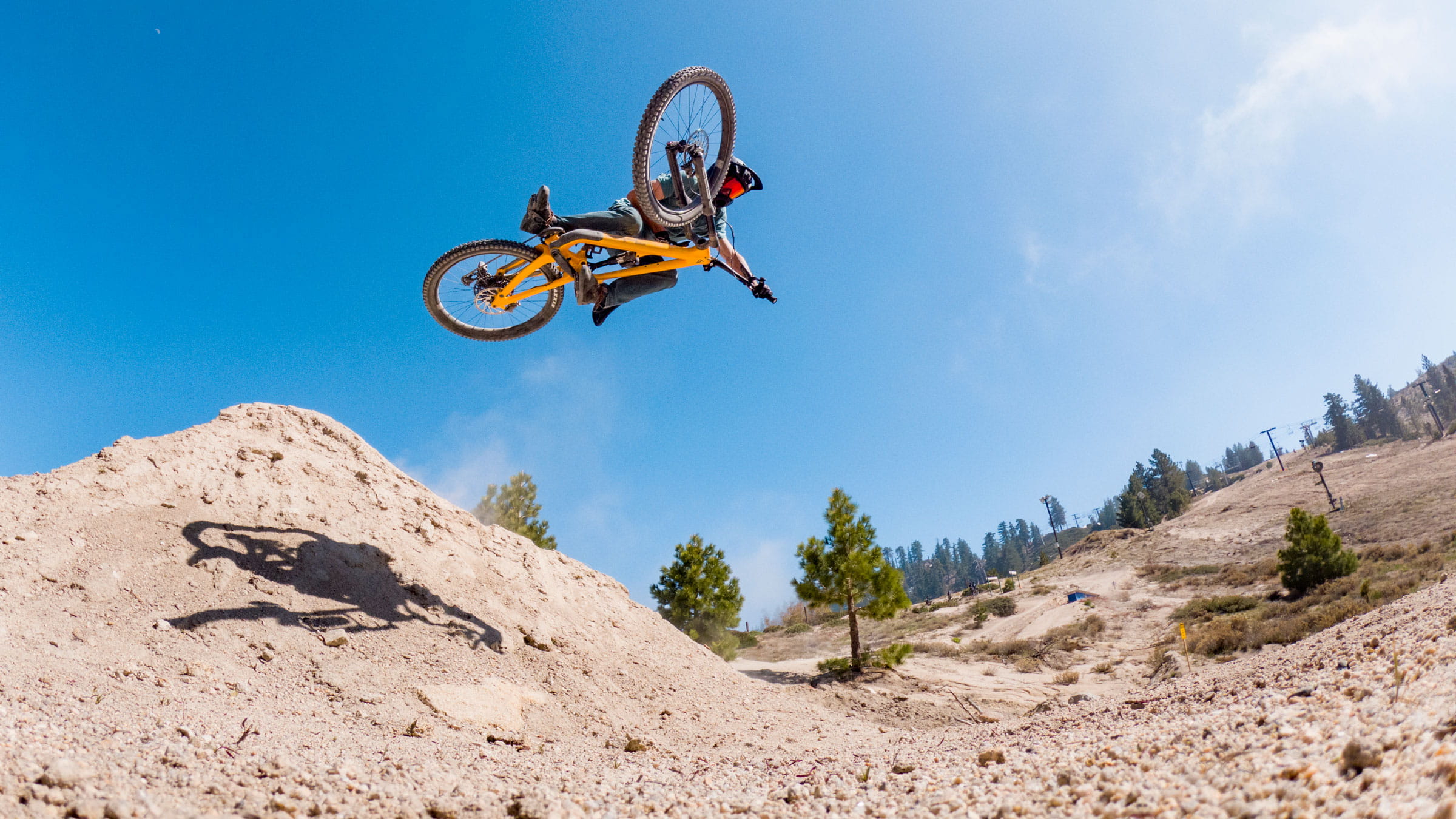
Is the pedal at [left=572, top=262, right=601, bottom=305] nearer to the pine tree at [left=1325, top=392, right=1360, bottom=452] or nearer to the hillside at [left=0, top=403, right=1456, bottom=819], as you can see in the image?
the hillside at [left=0, top=403, right=1456, bottom=819]

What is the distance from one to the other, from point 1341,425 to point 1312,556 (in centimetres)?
10603

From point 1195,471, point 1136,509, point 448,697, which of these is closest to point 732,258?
point 448,697

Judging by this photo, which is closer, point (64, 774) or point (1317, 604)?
point (64, 774)

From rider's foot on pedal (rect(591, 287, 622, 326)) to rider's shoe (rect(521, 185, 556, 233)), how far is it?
125 centimetres

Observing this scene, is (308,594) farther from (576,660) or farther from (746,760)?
(746,760)

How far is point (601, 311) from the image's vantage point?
909cm

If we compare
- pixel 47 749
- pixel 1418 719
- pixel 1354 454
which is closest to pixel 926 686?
pixel 1418 719

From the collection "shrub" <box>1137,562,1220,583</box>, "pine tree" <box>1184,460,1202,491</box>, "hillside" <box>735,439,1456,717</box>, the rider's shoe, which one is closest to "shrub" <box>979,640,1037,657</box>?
A: "hillside" <box>735,439,1456,717</box>

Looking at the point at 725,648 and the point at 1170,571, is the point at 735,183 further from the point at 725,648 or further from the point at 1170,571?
the point at 1170,571

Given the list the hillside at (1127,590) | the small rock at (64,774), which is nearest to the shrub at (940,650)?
the hillside at (1127,590)

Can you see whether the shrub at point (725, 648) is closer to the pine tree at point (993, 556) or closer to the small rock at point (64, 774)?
the small rock at point (64, 774)

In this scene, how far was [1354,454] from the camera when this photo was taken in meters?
85.4

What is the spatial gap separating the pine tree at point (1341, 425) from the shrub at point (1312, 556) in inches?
4062

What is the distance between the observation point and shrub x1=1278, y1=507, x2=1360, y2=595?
79.6 ft
